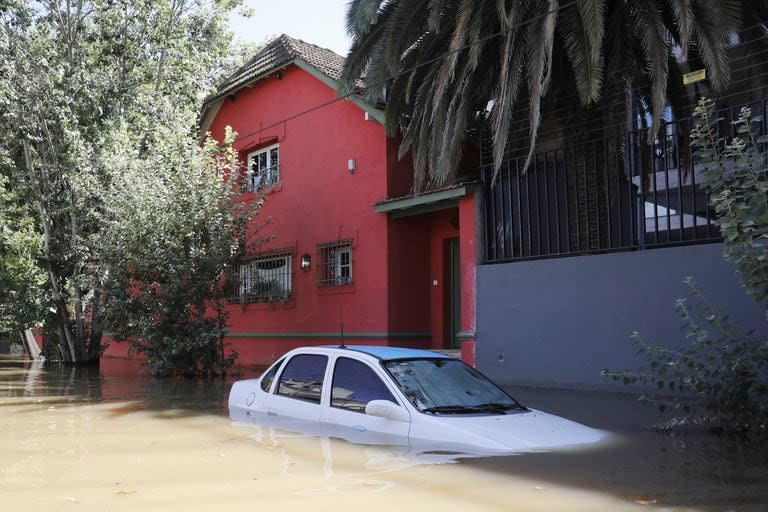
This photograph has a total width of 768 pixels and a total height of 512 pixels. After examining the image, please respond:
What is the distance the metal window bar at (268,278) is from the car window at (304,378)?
10.9 m

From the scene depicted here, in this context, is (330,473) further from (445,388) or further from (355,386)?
(445,388)

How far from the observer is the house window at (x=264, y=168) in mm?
20459

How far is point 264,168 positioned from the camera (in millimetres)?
21141

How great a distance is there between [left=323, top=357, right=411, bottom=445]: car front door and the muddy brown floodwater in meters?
0.14

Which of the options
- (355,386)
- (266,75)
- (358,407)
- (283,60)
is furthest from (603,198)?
(266,75)

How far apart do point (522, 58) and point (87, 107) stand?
12.7m

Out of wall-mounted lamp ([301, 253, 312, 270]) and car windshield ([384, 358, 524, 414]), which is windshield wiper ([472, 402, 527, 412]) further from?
wall-mounted lamp ([301, 253, 312, 270])

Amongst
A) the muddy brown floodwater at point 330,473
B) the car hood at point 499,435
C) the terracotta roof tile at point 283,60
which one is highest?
the terracotta roof tile at point 283,60

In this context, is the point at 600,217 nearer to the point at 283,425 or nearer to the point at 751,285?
the point at 751,285

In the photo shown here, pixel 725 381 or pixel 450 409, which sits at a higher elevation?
pixel 725 381

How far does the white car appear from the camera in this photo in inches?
249

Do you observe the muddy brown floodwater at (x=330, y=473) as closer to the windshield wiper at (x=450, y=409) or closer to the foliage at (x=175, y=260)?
the windshield wiper at (x=450, y=409)

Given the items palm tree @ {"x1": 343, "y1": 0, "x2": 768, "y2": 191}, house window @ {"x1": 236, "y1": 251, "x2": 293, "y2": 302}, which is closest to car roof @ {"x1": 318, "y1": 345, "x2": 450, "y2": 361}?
palm tree @ {"x1": 343, "y1": 0, "x2": 768, "y2": 191}

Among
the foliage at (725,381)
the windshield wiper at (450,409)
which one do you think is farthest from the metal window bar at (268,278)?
the windshield wiper at (450,409)
